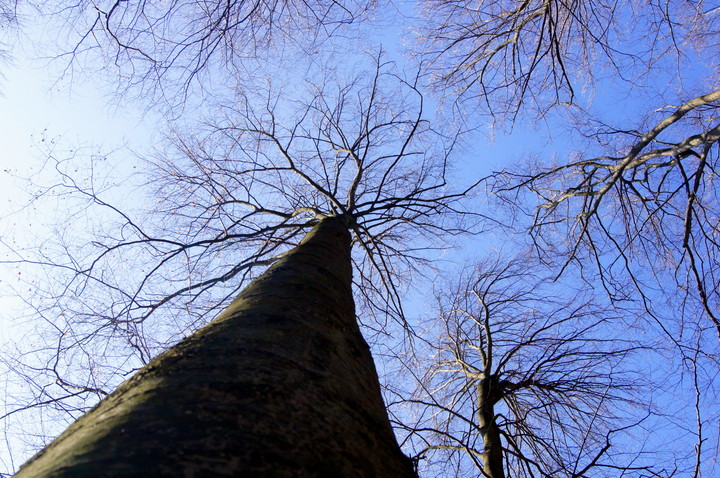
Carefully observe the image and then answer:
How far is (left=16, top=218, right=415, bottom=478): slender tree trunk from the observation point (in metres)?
0.68

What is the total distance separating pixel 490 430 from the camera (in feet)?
10.7

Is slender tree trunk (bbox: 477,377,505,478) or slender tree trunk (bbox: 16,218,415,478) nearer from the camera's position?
slender tree trunk (bbox: 16,218,415,478)

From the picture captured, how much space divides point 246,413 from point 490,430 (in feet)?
9.81

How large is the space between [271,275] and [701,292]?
280 cm

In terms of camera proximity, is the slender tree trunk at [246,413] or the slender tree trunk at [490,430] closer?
the slender tree trunk at [246,413]

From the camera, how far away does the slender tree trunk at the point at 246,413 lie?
68 cm

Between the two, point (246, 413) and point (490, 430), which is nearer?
point (246, 413)

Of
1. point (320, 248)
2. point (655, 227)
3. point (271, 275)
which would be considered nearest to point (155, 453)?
point (271, 275)

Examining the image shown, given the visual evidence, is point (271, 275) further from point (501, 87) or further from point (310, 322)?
point (501, 87)

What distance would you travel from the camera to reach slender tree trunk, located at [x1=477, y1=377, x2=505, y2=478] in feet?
10.3

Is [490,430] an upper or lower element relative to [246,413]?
upper

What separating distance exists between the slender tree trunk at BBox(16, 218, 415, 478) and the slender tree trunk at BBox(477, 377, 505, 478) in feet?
6.92

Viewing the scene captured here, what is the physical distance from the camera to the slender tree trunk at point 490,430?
3135 mm

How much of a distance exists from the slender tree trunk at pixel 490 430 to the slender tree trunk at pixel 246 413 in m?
2.11
